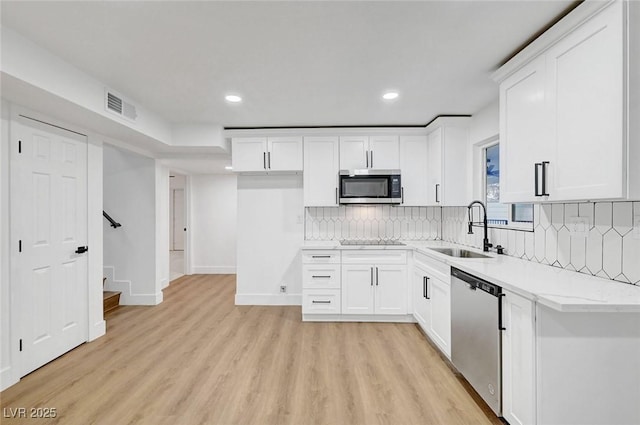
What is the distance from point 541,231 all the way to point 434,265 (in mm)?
926

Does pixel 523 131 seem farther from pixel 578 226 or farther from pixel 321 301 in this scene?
pixel 321 301

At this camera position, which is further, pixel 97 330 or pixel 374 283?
pixel 374 283

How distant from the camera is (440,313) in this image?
275 centimetres

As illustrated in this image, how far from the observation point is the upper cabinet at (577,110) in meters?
1.41

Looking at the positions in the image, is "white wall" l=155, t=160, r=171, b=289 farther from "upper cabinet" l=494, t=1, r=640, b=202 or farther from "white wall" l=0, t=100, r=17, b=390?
"upper cabinet" l=494, t=1, r=640, b=202

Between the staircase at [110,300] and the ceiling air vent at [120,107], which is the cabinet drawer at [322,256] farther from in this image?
the staircase at [110,300]

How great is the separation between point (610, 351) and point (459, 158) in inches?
98.4

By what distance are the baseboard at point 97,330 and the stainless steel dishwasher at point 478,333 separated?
Result: 3.58 meters

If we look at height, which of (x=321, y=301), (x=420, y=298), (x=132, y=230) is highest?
(x=132, y=230)

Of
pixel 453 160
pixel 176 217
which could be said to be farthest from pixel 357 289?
pixel 176 217

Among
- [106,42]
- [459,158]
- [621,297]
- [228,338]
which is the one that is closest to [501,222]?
[459,158]

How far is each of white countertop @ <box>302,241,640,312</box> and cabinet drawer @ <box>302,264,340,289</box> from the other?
148cm

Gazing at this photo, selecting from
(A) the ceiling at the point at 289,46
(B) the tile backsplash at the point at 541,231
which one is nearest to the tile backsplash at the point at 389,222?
(B) the tile backsplash at the point at 541,231

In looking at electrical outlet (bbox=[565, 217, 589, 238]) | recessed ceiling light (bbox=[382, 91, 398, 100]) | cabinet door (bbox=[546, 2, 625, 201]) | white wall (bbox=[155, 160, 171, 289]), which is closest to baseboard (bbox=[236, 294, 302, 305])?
white wall (bbox=[155, 160, 171, 289])
